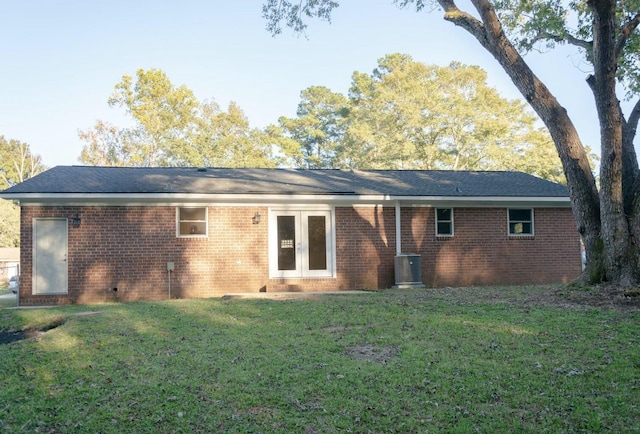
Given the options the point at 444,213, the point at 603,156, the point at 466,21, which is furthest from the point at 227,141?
the point at 603,156

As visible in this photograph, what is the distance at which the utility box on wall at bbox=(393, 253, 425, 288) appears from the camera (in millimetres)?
14445

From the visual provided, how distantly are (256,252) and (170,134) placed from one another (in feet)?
79.1

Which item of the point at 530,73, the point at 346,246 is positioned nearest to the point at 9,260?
the point at 346,246

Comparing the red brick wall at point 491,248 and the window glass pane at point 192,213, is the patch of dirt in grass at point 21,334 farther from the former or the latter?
the red brick wall at point 491,248

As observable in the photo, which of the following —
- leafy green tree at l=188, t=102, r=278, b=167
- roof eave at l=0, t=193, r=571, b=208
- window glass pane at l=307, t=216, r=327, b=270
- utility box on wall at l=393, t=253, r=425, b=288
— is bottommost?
utility box on wall at l=393, t=253, r=425, b=288

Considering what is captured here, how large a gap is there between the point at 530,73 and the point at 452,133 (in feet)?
76.7

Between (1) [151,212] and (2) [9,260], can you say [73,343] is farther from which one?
(2) [9,260]

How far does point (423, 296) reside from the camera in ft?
37.5

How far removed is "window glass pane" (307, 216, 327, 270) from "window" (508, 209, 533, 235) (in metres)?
5.43

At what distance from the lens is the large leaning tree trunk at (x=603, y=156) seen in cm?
979

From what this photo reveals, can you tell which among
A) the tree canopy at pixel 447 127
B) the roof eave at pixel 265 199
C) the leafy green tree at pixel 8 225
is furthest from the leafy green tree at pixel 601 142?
the leafy green tree at pixel 8 225

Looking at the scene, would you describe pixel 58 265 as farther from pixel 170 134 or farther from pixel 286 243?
pixel 170 134

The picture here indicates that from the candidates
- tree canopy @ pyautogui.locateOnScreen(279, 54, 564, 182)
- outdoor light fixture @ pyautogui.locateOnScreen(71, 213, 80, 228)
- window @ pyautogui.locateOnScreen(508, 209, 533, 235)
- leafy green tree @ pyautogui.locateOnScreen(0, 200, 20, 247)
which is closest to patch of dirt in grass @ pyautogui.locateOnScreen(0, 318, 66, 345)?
outdoor light fixture @ pyautogui.locateOnScreen(71, 213, 80, 228)

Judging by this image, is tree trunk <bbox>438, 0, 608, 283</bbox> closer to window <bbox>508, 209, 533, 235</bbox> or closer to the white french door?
window <bbox>508, 209, 533, 235</bbox>
